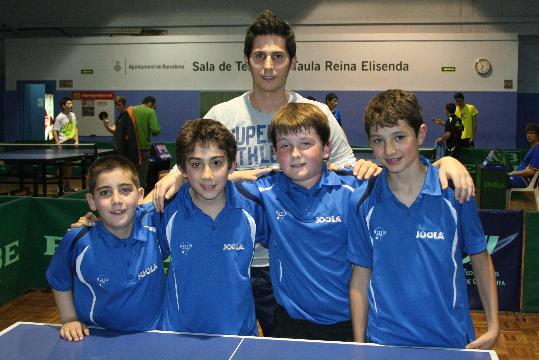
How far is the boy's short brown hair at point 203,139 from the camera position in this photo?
8.06 ft

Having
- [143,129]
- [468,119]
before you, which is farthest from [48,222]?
[468,119]

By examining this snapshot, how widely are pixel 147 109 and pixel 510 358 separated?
308 inches

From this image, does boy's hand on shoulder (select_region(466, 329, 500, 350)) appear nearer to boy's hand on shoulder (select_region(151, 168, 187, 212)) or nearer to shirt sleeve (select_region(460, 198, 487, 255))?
shirt sleeve (select_region(460, 198, 487, 255))

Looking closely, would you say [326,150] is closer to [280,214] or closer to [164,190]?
[280,214]

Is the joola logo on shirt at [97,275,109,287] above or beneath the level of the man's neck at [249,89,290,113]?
beneath

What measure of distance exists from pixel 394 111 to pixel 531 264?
3207 mm

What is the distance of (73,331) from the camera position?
2.28 meters

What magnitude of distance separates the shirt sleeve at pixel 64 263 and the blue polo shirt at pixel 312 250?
87 cm

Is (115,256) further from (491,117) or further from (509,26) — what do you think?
(509,26)

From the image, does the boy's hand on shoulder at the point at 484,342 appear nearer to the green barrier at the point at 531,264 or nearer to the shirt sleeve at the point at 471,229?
the shirt sleeve at the point at 471,229

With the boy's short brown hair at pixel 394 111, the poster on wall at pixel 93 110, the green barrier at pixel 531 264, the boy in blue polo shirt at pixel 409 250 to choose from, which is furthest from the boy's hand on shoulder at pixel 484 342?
the poster on wall at pixel 93 110

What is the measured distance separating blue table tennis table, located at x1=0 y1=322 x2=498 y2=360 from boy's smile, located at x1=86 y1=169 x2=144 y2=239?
468mm

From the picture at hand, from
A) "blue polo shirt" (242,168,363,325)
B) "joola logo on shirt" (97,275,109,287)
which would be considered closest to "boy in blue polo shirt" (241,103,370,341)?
"blue polo shirt" (242,168,363,325)

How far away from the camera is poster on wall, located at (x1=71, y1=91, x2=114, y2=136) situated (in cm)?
1530
